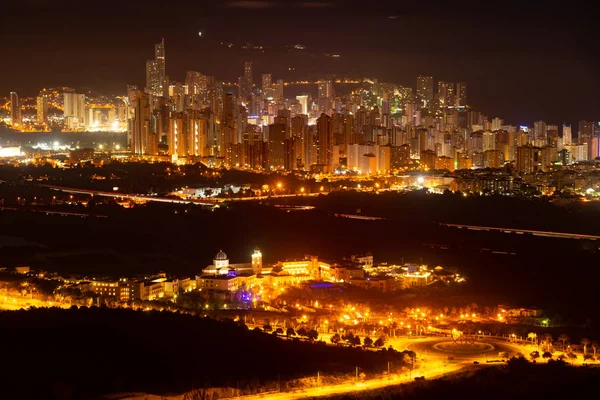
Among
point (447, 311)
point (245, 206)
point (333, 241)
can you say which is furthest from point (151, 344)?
point (245, 206)

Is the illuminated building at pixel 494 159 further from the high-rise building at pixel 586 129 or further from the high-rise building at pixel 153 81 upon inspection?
the high-rise building at pixel 153 81

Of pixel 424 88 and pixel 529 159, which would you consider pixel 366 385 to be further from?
pixel 424 88

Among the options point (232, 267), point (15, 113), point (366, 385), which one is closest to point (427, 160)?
point (232, 267)

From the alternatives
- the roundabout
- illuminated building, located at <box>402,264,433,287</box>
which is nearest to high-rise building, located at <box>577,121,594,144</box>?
illuminated building, located at <box>402,264,433,287</box>

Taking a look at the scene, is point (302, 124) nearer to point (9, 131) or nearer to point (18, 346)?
point (9, 131)

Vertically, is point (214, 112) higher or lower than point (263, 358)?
higher

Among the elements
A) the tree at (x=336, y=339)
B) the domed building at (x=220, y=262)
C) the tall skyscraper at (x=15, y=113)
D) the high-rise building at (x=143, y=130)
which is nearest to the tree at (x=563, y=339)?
the tree at (x=336, y=339)
